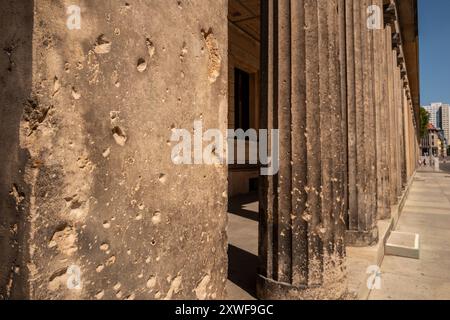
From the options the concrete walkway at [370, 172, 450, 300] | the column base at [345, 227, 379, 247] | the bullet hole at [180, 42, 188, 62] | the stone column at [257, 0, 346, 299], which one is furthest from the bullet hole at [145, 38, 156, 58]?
the column base at [345, 227, 379, 247]

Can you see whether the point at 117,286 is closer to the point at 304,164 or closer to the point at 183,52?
the point at 183,52

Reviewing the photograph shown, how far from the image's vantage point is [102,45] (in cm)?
89

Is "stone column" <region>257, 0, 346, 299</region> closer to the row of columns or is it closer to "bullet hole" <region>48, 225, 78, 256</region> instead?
the row of columns

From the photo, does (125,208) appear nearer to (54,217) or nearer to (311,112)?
(54,217)

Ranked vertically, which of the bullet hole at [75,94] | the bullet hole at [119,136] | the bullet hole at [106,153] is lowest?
the bullet hole at [106,153]

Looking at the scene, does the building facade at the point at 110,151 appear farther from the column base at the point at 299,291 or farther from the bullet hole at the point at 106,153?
the column base at the point at 299,291

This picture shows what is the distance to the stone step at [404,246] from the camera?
4716 mm

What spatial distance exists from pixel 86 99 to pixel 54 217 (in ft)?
1.04

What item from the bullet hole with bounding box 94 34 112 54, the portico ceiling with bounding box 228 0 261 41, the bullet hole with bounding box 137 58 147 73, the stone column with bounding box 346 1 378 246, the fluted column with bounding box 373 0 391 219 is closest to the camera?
the bullet hole with bounding box 94 34 112 54

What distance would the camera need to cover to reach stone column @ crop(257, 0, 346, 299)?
2818 mm

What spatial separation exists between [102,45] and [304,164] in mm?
2228

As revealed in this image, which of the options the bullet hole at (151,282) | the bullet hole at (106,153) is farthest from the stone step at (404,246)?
the bullet hole at (106,153)

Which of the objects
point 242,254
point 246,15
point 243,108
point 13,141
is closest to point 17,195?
point 13,141

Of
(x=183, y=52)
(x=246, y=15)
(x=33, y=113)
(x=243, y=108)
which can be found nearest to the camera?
(x=33, y=113)
